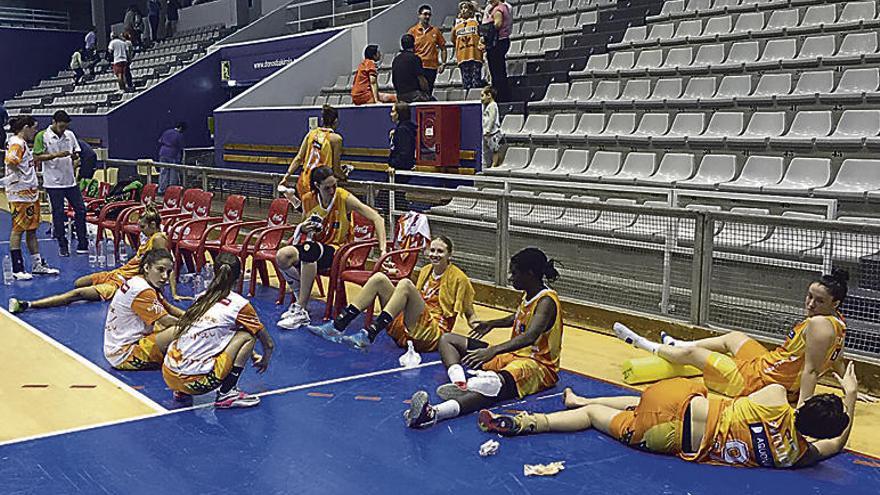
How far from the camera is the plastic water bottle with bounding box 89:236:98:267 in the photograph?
34.3ft

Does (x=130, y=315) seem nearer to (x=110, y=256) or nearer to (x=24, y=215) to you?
(x=24, y=215)

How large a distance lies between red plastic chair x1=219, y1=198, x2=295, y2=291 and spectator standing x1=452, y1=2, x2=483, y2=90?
4.28 meters

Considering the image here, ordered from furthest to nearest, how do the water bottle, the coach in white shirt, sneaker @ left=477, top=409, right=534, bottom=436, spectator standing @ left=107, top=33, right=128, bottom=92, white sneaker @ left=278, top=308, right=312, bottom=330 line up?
spectator standing @ left=107, top=33, right=128, bottom=92 < the water bottle < the coach in white shirt < white sneaker @ left=278, top=308, right=312, bottom=330 < sneaker @ left=477, top=409, right=534, bottom=436

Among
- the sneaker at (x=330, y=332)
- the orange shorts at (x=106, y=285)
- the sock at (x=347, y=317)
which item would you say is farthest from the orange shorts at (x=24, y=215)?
the sock at (x=347, y=317)

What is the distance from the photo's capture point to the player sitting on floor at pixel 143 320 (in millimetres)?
5855

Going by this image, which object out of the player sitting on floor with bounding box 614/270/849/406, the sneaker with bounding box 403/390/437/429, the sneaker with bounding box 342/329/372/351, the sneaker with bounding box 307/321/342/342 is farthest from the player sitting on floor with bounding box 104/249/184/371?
the player sitting on floor with bounding box 614/270/849/406

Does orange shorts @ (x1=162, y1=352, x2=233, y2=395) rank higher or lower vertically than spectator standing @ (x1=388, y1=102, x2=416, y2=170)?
lower

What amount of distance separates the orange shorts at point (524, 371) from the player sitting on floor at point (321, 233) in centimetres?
231

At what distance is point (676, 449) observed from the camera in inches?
177

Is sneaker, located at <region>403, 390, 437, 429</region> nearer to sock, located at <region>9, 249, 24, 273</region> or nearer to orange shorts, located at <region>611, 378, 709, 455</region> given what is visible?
orange shorts, located at <region>611, 378, 709, 455</region>

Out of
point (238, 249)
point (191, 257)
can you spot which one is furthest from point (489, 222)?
point (191, 257)

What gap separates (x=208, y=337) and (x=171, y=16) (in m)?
22.8

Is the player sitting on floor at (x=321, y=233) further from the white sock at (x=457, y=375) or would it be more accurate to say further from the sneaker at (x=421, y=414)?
the sneaker at (x=421, y=414)

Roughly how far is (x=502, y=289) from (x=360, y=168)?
18.4 feet
